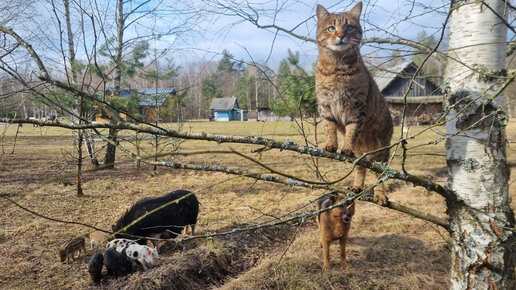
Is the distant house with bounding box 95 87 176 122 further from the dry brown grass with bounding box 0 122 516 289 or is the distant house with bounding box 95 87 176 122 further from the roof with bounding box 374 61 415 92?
the roof with bounding box 374 61 415 92

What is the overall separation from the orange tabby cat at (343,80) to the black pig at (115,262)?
328cm

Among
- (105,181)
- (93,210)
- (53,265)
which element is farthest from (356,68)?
(105,181)

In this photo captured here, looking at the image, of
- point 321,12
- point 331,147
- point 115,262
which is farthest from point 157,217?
point 321,12

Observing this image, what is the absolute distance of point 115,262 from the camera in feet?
13.2

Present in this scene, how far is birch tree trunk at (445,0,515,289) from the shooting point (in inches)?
75.6

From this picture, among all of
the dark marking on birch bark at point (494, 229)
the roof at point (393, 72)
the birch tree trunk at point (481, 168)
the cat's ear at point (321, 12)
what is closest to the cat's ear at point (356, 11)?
the cat's ear at point (321, 12)

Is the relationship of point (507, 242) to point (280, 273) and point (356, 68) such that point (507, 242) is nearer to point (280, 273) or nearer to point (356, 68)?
point (356, 68)

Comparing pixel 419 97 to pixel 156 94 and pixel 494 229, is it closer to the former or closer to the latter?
pixel 156 94

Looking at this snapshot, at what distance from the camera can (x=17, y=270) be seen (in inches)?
167

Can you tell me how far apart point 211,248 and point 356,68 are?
364 centimetres

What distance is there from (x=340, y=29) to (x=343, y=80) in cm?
42

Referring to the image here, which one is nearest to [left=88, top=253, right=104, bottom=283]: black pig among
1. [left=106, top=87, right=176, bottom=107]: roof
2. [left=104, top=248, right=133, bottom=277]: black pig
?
[left=104, top=248, right=133, bottom=277]: black pig

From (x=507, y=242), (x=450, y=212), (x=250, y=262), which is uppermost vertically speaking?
(x=450, y=212)

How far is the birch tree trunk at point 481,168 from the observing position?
192 centimetres
